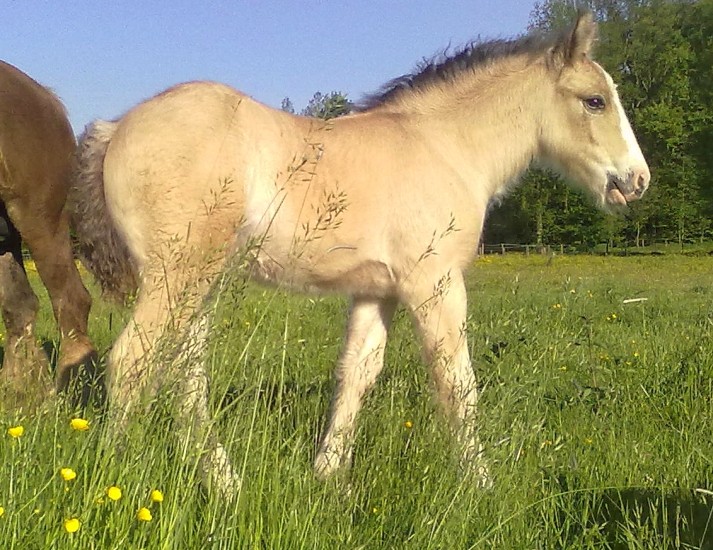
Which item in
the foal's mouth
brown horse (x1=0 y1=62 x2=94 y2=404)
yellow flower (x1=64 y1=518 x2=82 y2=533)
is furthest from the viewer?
brown horse (x1=0 y1=62 x2=94 y2=404)

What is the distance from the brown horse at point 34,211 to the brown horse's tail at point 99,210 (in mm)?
1293

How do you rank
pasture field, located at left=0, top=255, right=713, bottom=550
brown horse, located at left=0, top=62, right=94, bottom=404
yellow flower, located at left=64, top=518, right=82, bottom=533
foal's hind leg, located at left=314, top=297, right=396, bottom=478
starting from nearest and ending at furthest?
yellow flower, located at left=64, top=518, right=82, bottom=533 < pasture field, located at left=0, top=255, right=713, bottom=550 < foal's hind leg, located at left=314, top=297, right=396, bottom=478 < brown horse, located at left=0, top=62, right=94, bottom=404

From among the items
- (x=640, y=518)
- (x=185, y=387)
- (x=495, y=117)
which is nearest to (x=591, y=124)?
(x=495, y=117)

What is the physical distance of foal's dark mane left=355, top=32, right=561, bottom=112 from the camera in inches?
168

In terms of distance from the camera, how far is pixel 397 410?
2.99m

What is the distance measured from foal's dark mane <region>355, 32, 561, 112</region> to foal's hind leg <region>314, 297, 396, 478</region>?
111cm

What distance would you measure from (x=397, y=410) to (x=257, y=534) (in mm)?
1019

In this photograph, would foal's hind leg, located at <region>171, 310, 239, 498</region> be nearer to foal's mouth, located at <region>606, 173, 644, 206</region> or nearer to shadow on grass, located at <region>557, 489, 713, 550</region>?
shadow on grass, located at <region>557, 489, 713, 550</region>

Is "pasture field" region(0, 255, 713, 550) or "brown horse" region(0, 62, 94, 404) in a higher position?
"brown horse" region(0, 62, 94, 404)

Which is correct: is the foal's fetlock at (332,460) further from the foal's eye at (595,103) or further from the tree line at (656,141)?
the tree line at (656,141)

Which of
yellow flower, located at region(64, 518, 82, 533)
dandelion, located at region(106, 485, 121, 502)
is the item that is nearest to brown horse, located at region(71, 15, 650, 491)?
dandelion, located at region(106, 485, 121, 502)

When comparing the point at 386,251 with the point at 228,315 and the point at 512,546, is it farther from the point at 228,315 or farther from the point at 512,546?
the point at 512,546

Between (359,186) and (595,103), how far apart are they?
1.49m

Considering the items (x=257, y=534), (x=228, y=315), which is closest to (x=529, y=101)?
(x=228, y=315)
